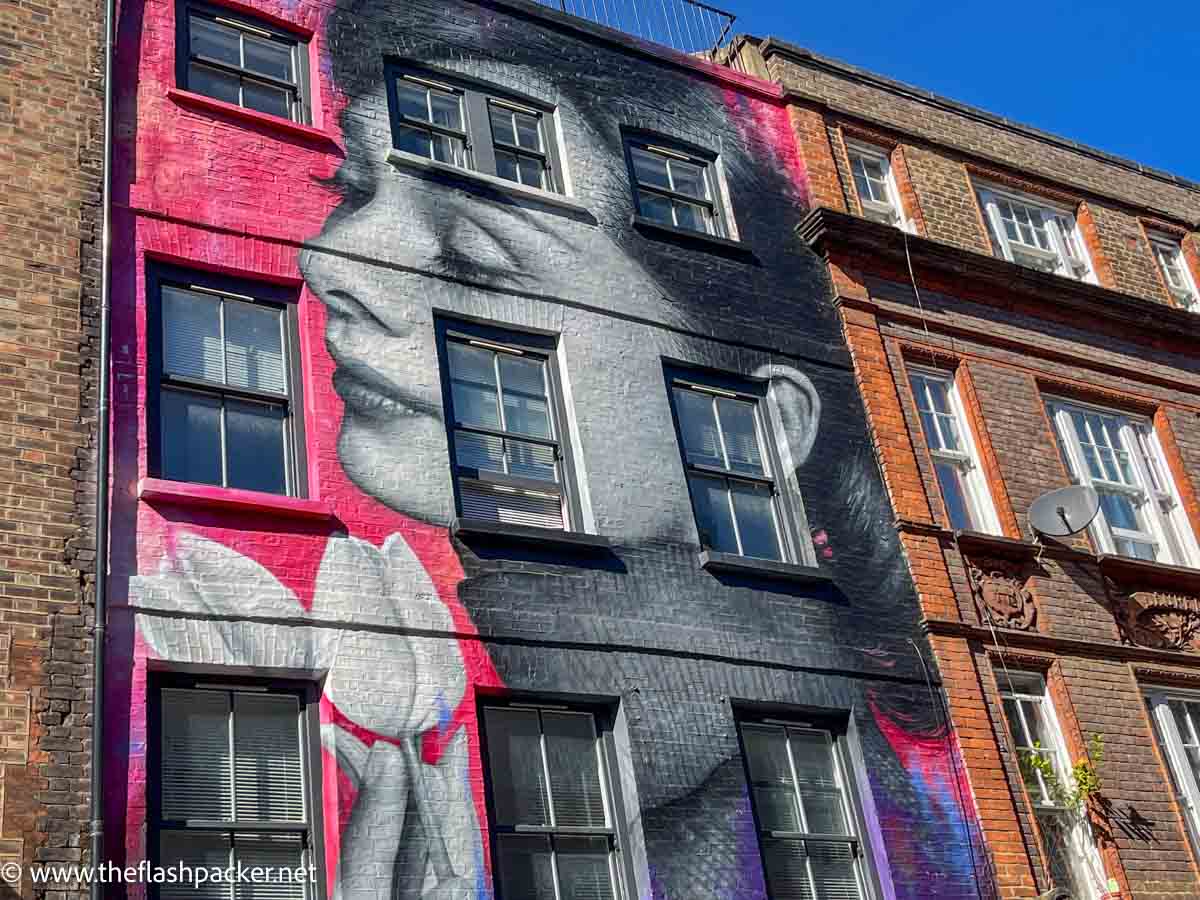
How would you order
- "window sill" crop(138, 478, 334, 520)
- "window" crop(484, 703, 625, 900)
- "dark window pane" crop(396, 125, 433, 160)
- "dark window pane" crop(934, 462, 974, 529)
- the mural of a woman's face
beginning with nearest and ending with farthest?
1. "window sill" crop(138, 478, 334, 520)
2. "window" crop(484, 703, 625, 900)
3. the mural of a woman's face
4. "dark window pane" crop(396, 125, 433, 160)
5. "dark window pane" crop(934, 462, 974, 529)

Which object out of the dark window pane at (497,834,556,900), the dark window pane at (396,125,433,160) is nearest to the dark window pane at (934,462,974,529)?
the dark window pane at (396,125,433,160)

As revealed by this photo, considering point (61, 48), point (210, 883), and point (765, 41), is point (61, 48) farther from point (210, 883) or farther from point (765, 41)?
point (765, 41)

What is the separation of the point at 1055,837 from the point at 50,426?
912 cm

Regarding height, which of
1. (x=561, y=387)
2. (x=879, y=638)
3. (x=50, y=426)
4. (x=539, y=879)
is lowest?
(x=539, y=879)

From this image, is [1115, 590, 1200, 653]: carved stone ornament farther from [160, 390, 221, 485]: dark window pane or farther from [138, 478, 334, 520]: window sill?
[160, 390, 221, 485]: dark window pane

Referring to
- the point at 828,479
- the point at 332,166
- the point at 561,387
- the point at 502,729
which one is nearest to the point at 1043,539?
the point at 828,479

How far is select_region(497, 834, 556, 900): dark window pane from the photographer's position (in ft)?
31.4

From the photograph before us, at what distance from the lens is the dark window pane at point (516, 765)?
9.91 m

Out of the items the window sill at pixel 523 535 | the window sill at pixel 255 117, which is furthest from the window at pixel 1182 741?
the window sill at pixel 255 117

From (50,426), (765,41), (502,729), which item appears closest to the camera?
(50,426)

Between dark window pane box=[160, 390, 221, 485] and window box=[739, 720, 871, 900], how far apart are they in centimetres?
459

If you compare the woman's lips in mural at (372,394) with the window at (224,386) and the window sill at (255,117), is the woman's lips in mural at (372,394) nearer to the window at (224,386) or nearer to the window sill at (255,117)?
the window at (224,386)

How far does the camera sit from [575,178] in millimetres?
13812

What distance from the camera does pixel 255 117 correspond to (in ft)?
39.2
